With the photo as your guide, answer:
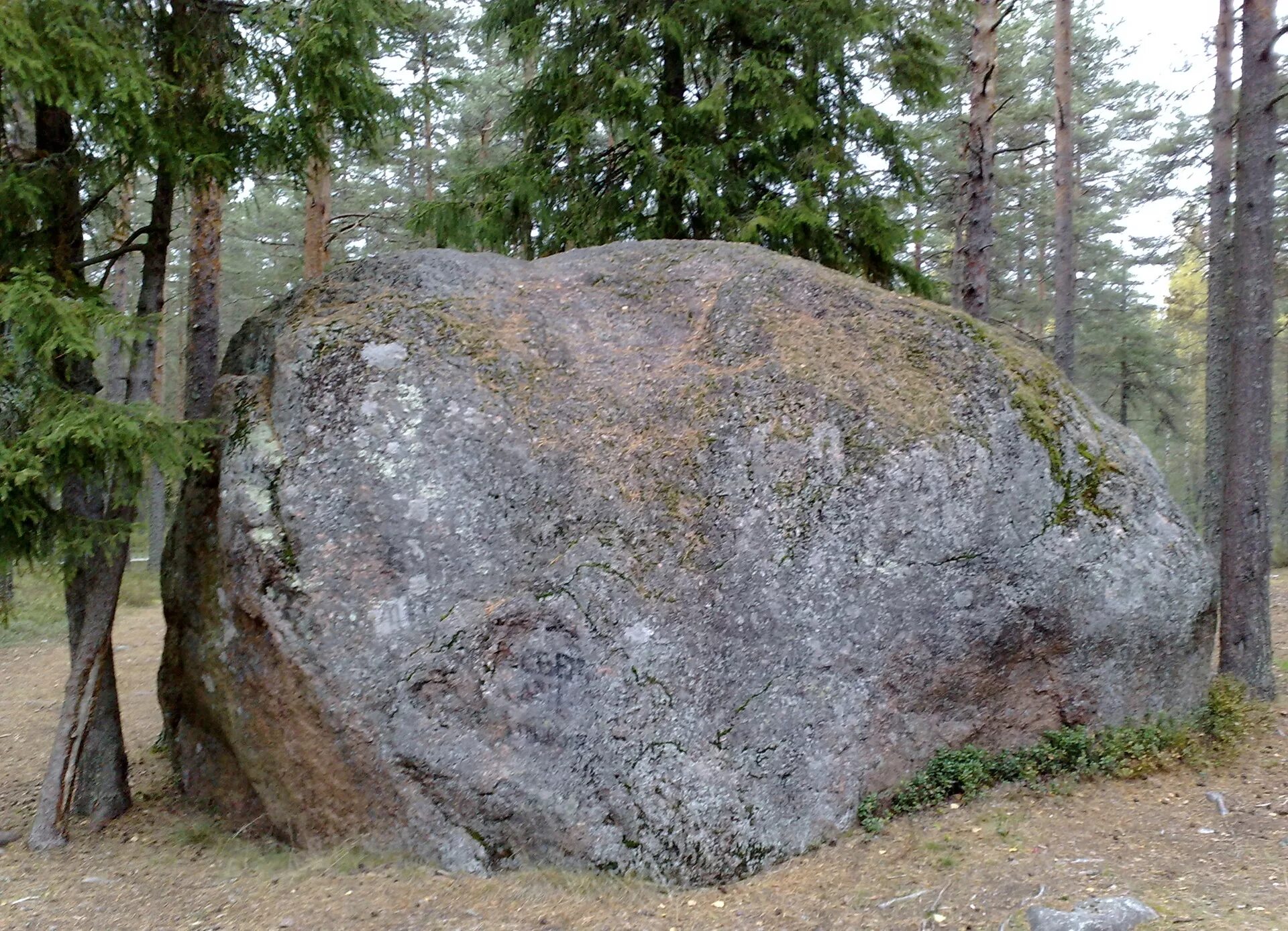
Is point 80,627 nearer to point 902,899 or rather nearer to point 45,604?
point 902,899

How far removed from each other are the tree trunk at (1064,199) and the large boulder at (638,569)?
29.2ft

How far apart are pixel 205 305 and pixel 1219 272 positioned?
13.5 meters

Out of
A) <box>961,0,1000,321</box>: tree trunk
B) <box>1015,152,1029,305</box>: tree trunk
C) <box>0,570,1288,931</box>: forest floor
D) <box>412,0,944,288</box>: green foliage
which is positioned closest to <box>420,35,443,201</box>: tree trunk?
<box>412,0,944,288</box>: green foliage

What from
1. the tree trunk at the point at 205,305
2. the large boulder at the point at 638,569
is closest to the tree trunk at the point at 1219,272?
the large boulder at the point at 638,569

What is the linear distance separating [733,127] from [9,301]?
6.60m

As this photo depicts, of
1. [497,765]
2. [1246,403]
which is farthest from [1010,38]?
[497,765]

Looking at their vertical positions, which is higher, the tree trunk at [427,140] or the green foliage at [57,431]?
the tree trunk at [427,140]

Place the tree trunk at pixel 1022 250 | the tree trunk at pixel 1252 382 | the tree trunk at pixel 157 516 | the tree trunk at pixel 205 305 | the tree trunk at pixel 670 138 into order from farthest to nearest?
the tree trunk at pixel 1022 250 → the tree trunk at pixel 157 516 → the tree trunk at pixel 205 305 → the tree trunk at pixel 670 138 → the tree trunk at pixel 1252 382

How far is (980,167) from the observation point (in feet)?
31.5

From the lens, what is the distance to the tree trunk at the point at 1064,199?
14.6 metres

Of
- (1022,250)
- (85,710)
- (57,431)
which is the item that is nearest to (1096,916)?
(57,431)

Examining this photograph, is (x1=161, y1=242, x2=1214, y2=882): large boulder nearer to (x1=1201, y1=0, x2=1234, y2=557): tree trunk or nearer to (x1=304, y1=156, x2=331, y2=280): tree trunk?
(x1=304, y1=156, x2=331, y2=280): tree trunk

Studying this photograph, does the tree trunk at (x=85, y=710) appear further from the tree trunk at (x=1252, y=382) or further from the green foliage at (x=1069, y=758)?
the tree trunk at (x=1252, y=382)

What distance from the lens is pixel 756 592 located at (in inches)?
210
